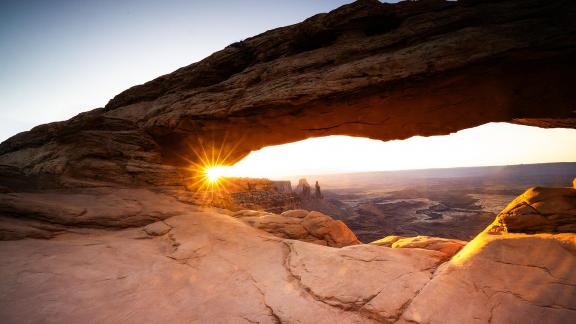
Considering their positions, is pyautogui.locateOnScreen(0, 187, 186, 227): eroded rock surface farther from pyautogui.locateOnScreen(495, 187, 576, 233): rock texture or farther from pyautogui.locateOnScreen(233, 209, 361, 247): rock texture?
pyautogui.locateOnScreen(495, 187, 576, 233): rock texture

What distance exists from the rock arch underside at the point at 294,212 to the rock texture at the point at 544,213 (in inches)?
1.2

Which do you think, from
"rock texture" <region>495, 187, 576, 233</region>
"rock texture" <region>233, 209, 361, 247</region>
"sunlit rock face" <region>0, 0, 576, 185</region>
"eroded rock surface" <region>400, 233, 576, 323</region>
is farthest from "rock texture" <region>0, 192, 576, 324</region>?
"sunlit rock face" <region>0, 0, 576, 185</region>

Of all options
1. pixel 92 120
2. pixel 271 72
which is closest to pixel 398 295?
pixel 271 72

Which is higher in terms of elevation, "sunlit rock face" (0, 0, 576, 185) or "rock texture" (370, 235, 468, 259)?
"sunlit rock face" (0, 0, 576, 185)

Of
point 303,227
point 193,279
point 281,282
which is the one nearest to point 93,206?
point 193,279

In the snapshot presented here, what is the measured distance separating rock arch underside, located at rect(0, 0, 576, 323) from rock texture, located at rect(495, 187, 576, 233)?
0.10ft

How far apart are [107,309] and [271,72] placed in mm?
7536

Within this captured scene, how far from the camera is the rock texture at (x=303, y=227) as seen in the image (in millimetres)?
8195

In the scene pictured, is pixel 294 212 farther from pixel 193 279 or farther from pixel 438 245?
pixel 193 279

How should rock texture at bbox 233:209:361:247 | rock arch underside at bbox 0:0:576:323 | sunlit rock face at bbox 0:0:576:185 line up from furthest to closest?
rock texture at bbox 233:209:361:247 → sunlit rock face at bbox 0:0:576:185 → rock arch underside at bbox 0:0:576:323

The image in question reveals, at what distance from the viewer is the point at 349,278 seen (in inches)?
189

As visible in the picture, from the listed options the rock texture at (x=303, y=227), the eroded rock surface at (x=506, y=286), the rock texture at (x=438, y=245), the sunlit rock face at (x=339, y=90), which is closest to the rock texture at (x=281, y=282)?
the eroded rock surface at (x=506, y=286)

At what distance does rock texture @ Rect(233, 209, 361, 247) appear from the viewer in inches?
323

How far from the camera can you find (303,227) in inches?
344
